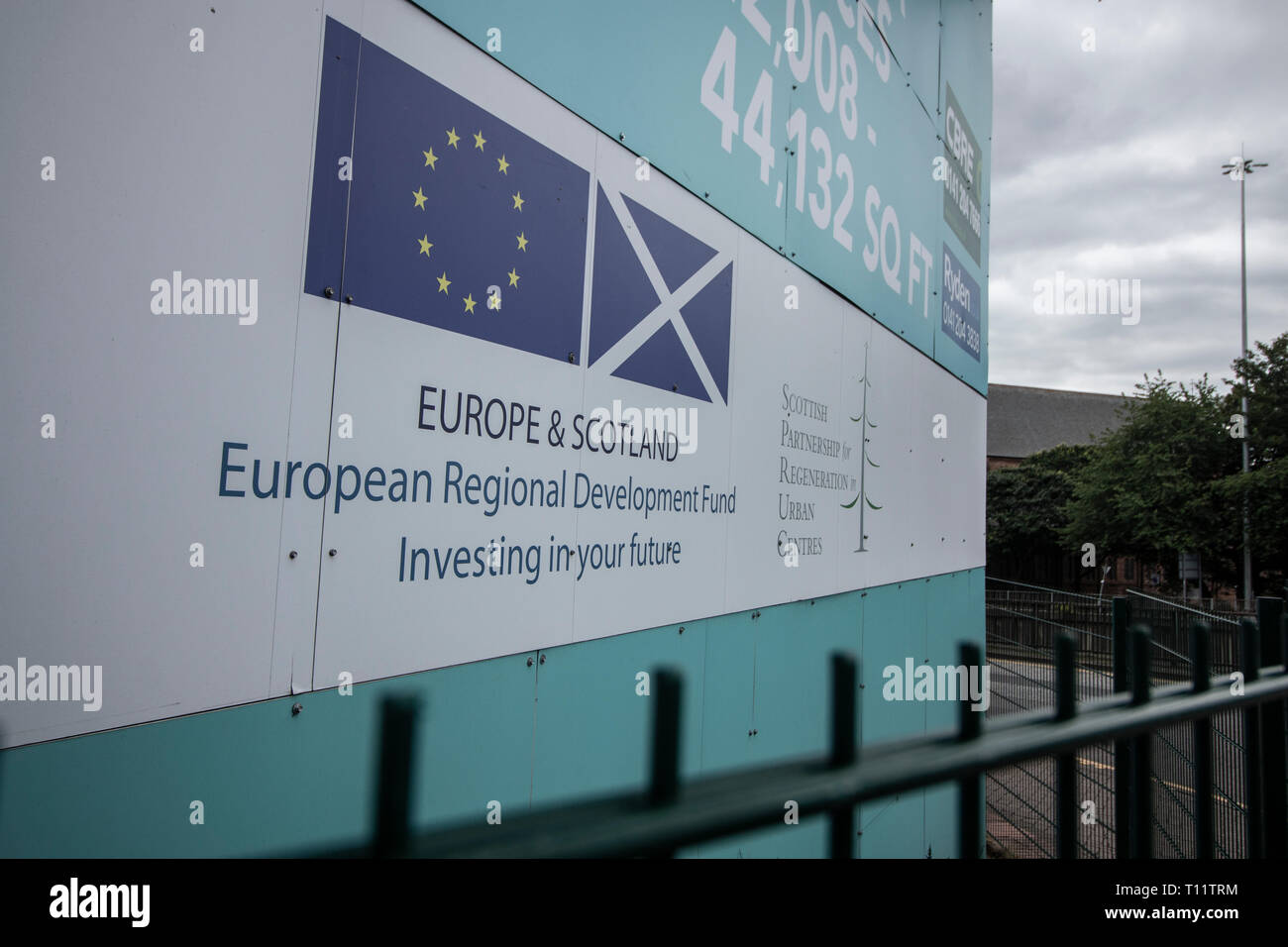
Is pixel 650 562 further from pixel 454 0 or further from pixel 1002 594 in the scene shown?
pixel 1002 594

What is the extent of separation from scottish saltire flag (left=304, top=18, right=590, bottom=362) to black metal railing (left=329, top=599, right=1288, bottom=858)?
123 cm

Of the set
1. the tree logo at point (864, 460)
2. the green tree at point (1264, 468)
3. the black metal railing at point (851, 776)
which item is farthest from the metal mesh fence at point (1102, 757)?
the green tree at point (1264, 468)

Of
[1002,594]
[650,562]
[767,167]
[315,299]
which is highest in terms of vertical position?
[767,167]

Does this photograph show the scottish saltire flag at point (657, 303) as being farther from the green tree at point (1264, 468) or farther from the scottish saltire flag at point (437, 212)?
the green tree at point (1264, 468)

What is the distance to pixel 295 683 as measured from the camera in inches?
62.4

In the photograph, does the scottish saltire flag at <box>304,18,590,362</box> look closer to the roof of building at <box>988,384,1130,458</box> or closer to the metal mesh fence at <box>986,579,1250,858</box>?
the metal mesh fence at <box>986,579,1250,858</box>

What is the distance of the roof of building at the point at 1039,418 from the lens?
53.1 metres

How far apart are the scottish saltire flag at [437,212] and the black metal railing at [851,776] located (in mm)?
1231

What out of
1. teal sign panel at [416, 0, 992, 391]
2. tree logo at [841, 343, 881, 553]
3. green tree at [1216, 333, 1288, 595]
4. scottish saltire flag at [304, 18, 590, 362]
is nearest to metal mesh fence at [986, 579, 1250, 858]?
tree logo at [841, 343, 881, 553]

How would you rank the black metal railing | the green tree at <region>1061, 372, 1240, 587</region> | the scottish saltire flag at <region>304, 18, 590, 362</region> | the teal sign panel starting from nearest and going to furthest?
the black metal railing
the scottish saltire flag at <region>304, 18, 590, 362</region>
the teal sign panel
the green tree at <region>1061, 372, 1240, 587</region>

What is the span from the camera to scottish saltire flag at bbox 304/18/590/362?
1.67 meters

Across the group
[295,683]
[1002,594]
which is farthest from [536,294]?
[1002,594]

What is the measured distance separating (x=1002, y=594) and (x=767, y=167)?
2536cm

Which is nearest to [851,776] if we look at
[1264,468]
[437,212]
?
[437,212]
